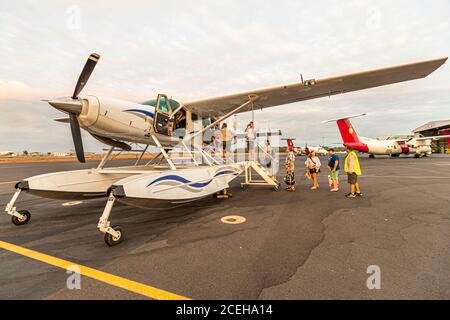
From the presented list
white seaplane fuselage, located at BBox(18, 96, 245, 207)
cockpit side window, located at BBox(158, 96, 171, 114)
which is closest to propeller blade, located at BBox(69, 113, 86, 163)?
white seaplane fuselage, located at BBox(18, 96, 245, 207)

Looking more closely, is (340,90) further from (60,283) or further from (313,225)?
(60,283)

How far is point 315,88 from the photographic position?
714 cm

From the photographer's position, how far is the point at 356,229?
4266mm

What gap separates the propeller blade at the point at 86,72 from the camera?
462 centimetres

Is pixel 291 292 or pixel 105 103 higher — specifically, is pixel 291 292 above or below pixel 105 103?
below

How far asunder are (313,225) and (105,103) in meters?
5.09

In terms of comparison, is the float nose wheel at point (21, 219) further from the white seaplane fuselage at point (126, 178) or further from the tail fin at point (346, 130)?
the tail fin at point (346, 130)

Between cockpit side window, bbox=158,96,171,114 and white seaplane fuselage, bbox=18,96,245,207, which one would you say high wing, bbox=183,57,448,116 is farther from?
white seaplane fuselage, bbox=18,96,245,207

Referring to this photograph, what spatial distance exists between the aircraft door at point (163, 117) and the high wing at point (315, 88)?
3.03ft

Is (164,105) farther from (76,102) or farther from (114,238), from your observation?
(114,238)

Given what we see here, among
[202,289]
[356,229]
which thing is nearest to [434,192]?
[356,229]

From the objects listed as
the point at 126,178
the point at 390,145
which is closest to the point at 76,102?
the point at 126,178

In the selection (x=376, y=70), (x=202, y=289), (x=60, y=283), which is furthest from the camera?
(x=376, y=70)

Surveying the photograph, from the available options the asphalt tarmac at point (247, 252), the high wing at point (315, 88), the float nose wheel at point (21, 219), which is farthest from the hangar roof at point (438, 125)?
the float nose wheel at point (21, 219)
